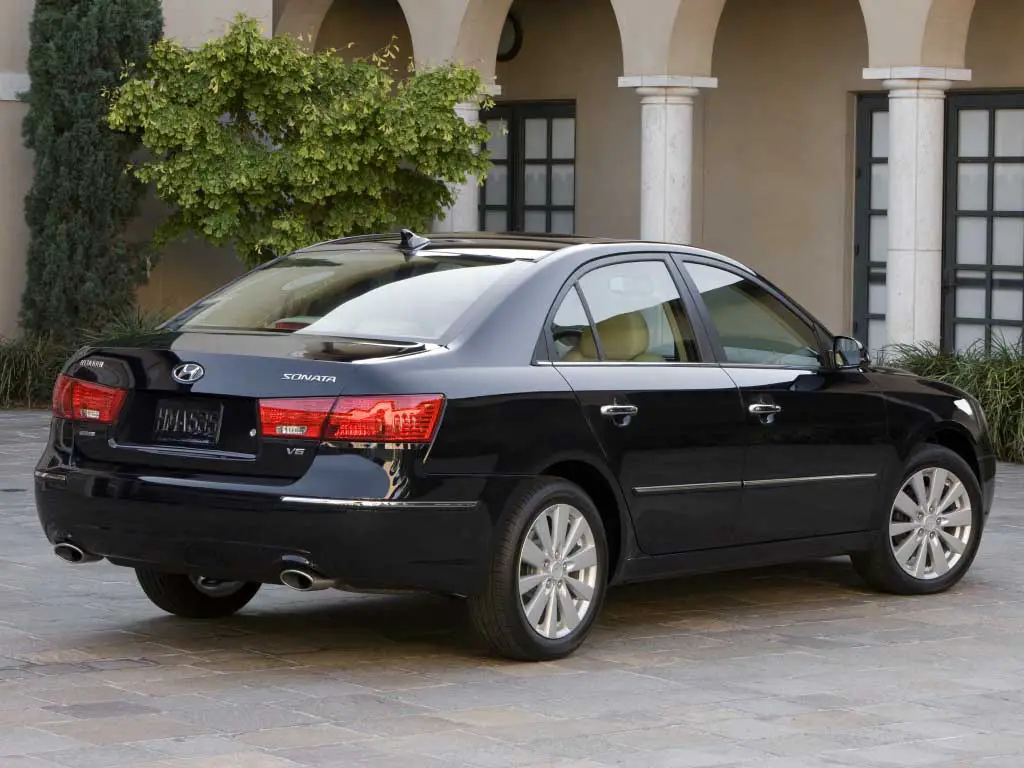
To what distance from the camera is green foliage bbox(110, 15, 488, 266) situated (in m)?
17.1

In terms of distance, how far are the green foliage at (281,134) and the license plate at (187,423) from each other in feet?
33.0

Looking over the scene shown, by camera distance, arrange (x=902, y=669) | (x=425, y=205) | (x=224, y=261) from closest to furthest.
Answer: (x=902, y=669) → (x=425, y=205) → (x=224, y=261)

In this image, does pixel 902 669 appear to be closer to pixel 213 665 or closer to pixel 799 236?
pixel 213 665

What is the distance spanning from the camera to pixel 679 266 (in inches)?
321

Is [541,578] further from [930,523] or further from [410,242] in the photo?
[930,523]

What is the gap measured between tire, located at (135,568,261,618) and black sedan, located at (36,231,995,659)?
1cm

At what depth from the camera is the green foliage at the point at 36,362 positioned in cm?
1747

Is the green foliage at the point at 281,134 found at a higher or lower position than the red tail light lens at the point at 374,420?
higher

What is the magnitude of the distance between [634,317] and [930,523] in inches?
76.1

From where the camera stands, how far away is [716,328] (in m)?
8.15

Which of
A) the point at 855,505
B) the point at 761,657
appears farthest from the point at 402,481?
the point at 855,505

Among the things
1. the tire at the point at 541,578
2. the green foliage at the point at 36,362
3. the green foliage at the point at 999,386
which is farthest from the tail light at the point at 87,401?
the green foliage at the point at 36,362

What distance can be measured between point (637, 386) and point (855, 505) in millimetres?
1397

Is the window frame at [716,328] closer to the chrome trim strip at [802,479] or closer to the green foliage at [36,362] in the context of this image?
the chrome trim strip at [802,479]
